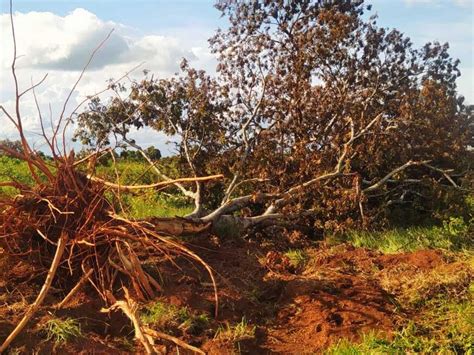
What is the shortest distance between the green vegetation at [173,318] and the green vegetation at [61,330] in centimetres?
51

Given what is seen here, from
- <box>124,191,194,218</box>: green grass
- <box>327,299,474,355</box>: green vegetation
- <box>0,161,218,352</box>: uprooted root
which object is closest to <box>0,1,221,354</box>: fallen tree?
<box>0,161,218,352</box>: uprooted root

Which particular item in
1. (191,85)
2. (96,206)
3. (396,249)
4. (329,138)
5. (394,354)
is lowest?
(394,354)

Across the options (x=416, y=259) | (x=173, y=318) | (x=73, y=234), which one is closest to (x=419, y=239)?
(x=416, y=259)

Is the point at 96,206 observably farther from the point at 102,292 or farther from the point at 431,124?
the point at 431,124

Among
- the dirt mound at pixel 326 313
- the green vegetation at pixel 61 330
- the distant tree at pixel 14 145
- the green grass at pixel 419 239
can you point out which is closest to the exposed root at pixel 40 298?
the green vegetation at pixel 61 330

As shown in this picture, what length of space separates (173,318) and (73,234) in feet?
3.68

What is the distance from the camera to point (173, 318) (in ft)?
14.1

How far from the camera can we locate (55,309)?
13.9 feet

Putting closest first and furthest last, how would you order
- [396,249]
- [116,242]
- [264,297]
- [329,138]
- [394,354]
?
[394,354] < [116,242] < [264,297] < [396,249] < [329,138]

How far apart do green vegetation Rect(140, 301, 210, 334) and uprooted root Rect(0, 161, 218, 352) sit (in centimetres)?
19

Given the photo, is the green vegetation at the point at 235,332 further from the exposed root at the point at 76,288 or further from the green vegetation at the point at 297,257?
the green vegetation at the point at 297,257

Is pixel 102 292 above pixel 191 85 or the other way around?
the other way around

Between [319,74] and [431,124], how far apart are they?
185 cm

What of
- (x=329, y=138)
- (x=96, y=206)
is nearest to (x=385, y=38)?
(x=329, y=138)
